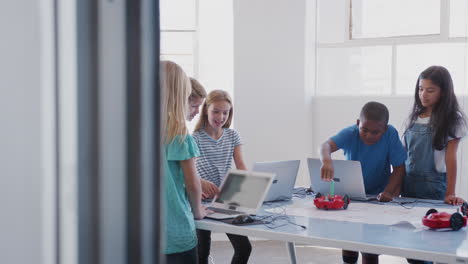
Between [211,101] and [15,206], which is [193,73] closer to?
[211,101]

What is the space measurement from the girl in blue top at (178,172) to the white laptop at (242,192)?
0.54 ft

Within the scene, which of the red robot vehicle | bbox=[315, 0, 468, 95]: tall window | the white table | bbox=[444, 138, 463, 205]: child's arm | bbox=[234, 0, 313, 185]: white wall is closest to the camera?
the white table

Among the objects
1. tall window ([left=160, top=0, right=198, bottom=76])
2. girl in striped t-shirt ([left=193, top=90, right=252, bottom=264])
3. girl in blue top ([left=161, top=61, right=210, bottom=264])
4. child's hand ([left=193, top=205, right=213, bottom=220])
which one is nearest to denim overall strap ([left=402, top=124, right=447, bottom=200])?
girl in striped t-shirt ([left=193, top=90, right=252, bottom=264])

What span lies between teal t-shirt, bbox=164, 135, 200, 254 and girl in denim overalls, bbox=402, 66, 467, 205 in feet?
4.36

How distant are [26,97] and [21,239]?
7.6 inches

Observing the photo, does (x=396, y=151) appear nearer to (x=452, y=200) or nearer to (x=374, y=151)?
(x=374, y=151)

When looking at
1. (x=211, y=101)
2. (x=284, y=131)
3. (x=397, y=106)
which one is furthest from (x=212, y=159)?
(x=397, y=106)

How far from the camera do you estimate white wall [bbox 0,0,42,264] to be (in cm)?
72

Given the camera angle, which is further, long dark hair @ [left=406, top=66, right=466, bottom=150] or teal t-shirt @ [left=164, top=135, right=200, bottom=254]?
long dark hair @ [left=406, top=66, right=466, bottom=150]

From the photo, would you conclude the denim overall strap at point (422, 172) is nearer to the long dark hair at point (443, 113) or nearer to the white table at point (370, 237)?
the long dark hair at point (443, 113)

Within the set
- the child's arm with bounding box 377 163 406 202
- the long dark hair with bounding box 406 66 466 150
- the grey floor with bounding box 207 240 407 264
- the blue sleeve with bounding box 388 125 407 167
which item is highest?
the long dark hair with bounding box 406 66 466 150

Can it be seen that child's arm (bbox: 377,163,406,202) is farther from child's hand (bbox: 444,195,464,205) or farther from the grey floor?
the grey floor

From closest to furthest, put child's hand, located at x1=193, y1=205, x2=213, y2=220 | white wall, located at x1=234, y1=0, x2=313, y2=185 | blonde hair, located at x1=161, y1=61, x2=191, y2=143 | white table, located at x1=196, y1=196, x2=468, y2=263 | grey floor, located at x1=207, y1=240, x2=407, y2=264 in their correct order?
white table, located at x1=196, y1=196, x2=468, y2=263
blonde hair, located at x1=161, y1=61, x2=191, y2=143
child's hand, located at x1=193, y1=205, x2=213, y2=220
grey floor, located at x1=207, y1=240, x2=407, y2=264
white wall, located at x1=234, y1=0, x2=313, y2=185

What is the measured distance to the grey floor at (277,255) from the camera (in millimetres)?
3938
